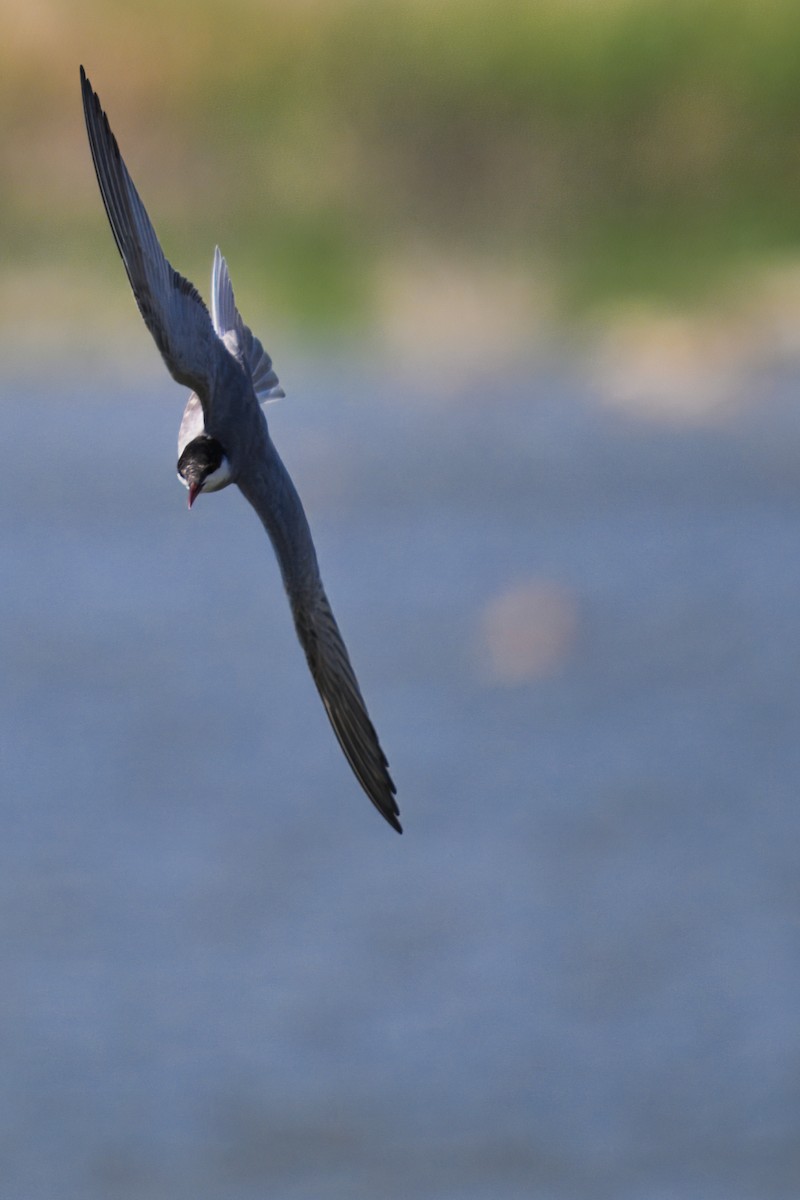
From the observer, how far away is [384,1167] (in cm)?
2167

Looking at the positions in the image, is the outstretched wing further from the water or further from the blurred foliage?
the water

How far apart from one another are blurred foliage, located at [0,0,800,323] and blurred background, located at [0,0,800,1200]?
348 cm

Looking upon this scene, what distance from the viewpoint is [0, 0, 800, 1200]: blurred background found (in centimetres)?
2158

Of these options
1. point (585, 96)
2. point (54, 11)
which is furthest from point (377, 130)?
point (54, 11)

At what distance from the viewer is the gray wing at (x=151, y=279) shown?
1845 millimetres

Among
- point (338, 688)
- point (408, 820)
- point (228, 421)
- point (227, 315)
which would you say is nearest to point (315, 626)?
point (338, 688)

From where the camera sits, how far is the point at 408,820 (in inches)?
857

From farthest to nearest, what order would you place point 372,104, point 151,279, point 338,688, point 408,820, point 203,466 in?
point 408,820, point 372,104, point 338,688, point 203,466, point 151,279

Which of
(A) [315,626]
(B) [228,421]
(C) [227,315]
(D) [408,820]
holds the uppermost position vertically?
(D) [408,820]

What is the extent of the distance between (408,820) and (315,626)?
19.5 metres

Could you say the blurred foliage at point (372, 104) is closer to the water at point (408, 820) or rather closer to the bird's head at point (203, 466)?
the water at point (408, 820)

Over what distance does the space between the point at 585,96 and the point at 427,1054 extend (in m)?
12.5

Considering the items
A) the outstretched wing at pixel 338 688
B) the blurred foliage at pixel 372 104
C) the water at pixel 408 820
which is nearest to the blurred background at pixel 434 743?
the water at pixel 408 820

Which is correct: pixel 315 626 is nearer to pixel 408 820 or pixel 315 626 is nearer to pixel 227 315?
pixel 227 315
